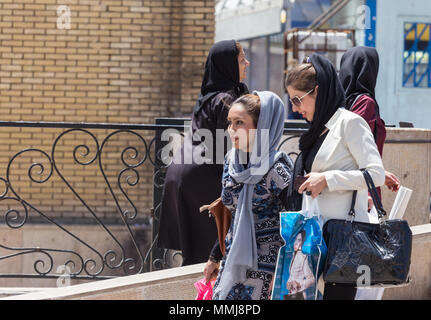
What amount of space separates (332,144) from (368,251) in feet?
1.56

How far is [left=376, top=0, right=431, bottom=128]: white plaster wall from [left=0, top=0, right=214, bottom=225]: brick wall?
3311 millimetres

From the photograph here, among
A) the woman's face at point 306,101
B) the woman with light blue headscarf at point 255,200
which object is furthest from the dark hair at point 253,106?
the woman's face at point 306,101

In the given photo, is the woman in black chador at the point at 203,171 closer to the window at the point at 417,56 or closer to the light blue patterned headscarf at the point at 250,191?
the light blue patterned headscarf at the point at 250,191

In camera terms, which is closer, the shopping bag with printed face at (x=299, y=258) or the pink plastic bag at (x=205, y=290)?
the shopping bag with printed face at (x=299, y=258)

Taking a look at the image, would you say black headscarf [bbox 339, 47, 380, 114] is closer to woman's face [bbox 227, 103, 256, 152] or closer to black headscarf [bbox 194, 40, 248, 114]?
black headscarf [bbox 194, 40, 248, 114]

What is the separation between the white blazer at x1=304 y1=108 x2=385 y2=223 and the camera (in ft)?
10.4

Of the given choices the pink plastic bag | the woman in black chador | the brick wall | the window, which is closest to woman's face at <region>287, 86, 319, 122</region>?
the pink plastic bag

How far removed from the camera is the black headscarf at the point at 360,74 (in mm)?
4102

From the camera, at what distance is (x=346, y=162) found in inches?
128

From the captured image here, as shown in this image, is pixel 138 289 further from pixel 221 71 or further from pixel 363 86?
pixel 363 86

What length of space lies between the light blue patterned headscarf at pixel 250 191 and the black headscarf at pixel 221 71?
3.38 ft
